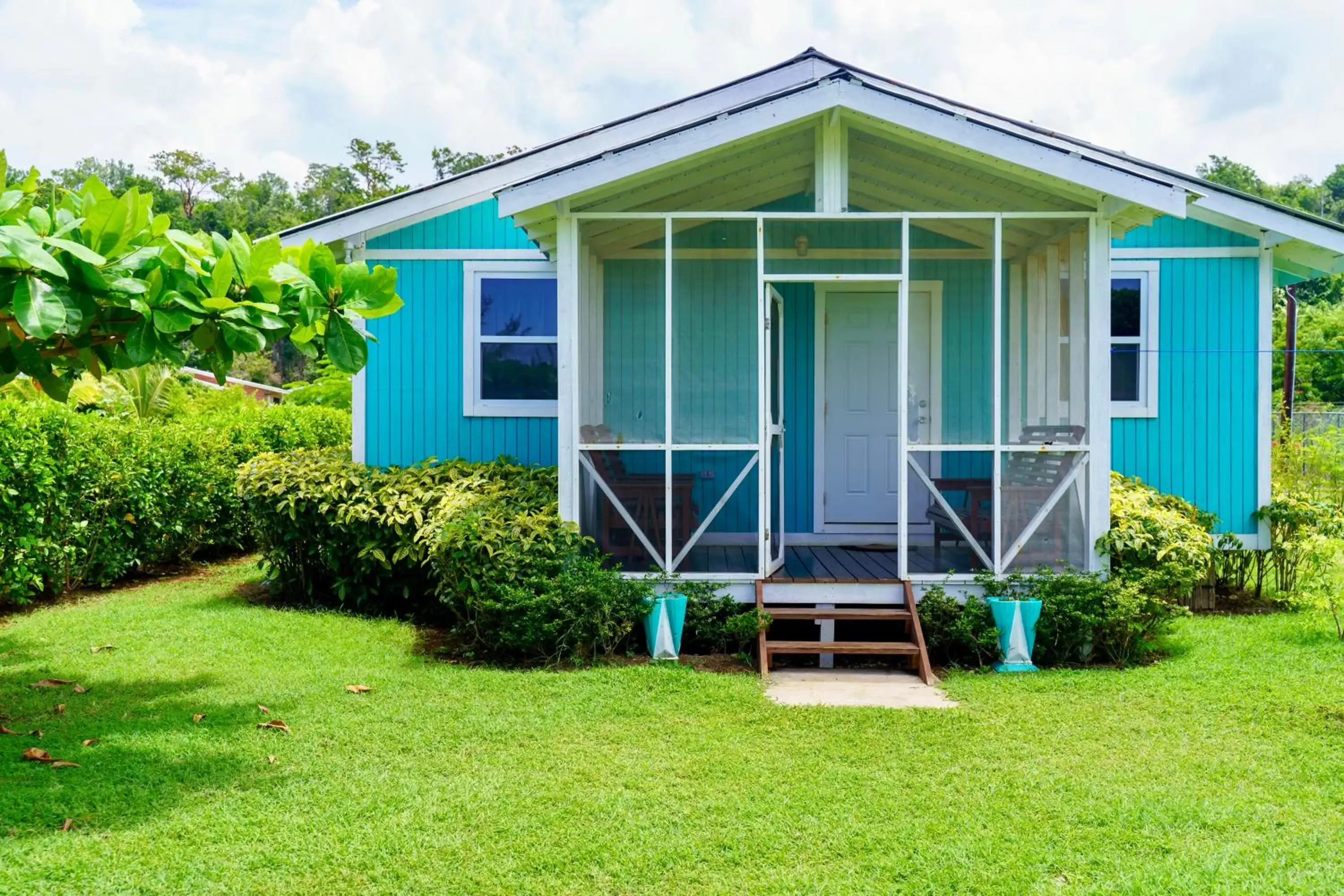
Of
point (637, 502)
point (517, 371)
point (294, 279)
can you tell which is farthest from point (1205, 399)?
point (294, 279)

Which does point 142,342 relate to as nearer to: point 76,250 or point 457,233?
point 76,250

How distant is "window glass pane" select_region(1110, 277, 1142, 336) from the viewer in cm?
918

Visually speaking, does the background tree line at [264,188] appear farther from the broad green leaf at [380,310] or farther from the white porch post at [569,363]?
the broad green leaf at [380,310]

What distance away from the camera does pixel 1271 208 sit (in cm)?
833

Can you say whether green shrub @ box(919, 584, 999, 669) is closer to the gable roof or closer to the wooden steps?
the wooden steps

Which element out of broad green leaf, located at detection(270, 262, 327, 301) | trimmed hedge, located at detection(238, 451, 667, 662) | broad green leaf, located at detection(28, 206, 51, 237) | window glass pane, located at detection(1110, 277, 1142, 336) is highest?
window glass pane, located at detection(1110, 277, 1142, 336)

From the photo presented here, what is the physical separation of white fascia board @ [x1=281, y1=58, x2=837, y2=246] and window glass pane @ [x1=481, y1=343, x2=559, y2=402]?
136 centimetres

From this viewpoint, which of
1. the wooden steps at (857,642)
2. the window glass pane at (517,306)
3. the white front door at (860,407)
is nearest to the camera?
the wooden steps at (857,642)

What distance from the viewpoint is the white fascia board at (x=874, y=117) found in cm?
633

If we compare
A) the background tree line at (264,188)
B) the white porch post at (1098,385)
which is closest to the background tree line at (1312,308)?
the white porch post at (1098,385)

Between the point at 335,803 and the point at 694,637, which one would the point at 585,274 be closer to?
the point at 694,637

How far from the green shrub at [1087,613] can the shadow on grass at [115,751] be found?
13.9ft

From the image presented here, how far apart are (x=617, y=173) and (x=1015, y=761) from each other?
408 cm

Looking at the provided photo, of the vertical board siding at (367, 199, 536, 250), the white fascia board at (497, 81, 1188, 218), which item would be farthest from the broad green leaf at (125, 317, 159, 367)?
the vertical board siding at (367, 199, 536, 250)
